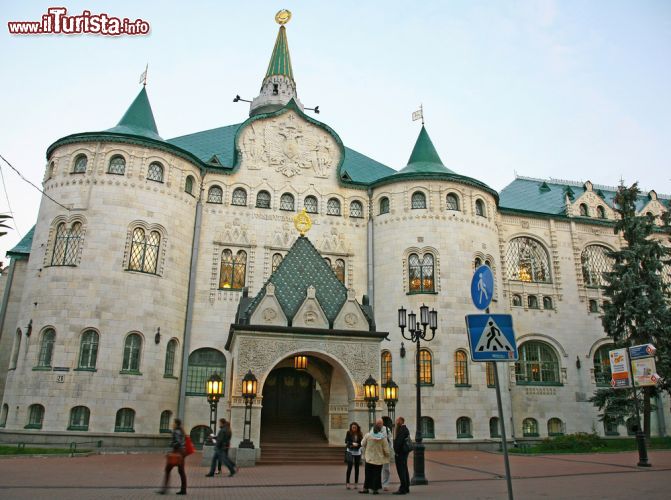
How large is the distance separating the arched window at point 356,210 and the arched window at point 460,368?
9.99 metres

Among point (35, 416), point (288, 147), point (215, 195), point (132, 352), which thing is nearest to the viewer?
point (35, 416)

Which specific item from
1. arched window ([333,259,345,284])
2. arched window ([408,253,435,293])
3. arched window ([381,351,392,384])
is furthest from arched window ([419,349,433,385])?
arched window ([333,259,345,284])

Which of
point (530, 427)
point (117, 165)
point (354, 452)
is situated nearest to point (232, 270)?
point (117, 165)

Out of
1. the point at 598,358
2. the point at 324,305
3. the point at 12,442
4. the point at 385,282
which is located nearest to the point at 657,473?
the point at 324,305

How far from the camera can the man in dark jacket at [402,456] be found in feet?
41.4

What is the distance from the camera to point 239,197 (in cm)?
3119

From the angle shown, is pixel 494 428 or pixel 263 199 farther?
pixel 263 199

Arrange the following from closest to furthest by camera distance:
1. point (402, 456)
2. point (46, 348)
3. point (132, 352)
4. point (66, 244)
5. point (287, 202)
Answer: point (402, 456), point (46, 348), point (132, 352), point (66, 244), point (287, 202)

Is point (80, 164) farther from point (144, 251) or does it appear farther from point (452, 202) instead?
point (452, 202)

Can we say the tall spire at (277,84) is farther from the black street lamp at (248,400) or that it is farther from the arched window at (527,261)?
the black street lamp at (248,400)

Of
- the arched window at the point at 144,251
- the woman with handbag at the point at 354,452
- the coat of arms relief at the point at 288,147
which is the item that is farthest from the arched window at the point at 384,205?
the woman with handbag at the point at 354,452

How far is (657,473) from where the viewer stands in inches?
635

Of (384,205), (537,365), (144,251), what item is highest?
(384,205)

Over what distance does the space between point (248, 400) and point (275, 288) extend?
4.56 m
